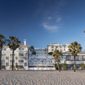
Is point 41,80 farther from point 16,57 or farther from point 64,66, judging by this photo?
point 16,57

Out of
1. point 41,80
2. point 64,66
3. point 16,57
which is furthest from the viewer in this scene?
point 16,57

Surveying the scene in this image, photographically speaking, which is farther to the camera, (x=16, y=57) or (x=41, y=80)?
(x=16, y=57)

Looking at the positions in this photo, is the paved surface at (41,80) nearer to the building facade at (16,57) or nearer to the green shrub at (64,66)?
the green shrub at (64,66)

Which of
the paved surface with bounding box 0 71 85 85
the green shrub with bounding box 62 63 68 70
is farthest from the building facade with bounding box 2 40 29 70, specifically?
the paved surface with bounding box 0 71 85 85

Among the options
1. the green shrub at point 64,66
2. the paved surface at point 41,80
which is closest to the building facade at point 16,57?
the green shrub at point 64,66

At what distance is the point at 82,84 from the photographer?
13.2m

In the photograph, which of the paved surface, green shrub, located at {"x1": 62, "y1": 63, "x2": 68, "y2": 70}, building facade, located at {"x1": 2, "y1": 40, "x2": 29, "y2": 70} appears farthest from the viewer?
building facade, located at {"x1": 2, "y1": 40, "x2": 29, "y2": 70}

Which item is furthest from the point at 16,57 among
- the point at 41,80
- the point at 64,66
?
the point at 41,80

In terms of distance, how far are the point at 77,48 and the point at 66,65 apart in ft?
27.2

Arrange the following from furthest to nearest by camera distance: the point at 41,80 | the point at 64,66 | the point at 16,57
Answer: the point at 16,57 → the point at 64,66 → the point at 41,80

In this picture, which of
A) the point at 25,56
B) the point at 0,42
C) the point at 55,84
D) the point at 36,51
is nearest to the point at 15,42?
the point at 0,42

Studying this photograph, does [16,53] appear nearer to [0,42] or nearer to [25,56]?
[25,56]

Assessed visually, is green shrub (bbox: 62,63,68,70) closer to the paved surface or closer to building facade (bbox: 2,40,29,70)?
the paved surface

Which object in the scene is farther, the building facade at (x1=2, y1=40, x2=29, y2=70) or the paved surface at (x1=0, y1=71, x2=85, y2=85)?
the building facade at (x1=2, y1=40, x2=29, y2=70)
